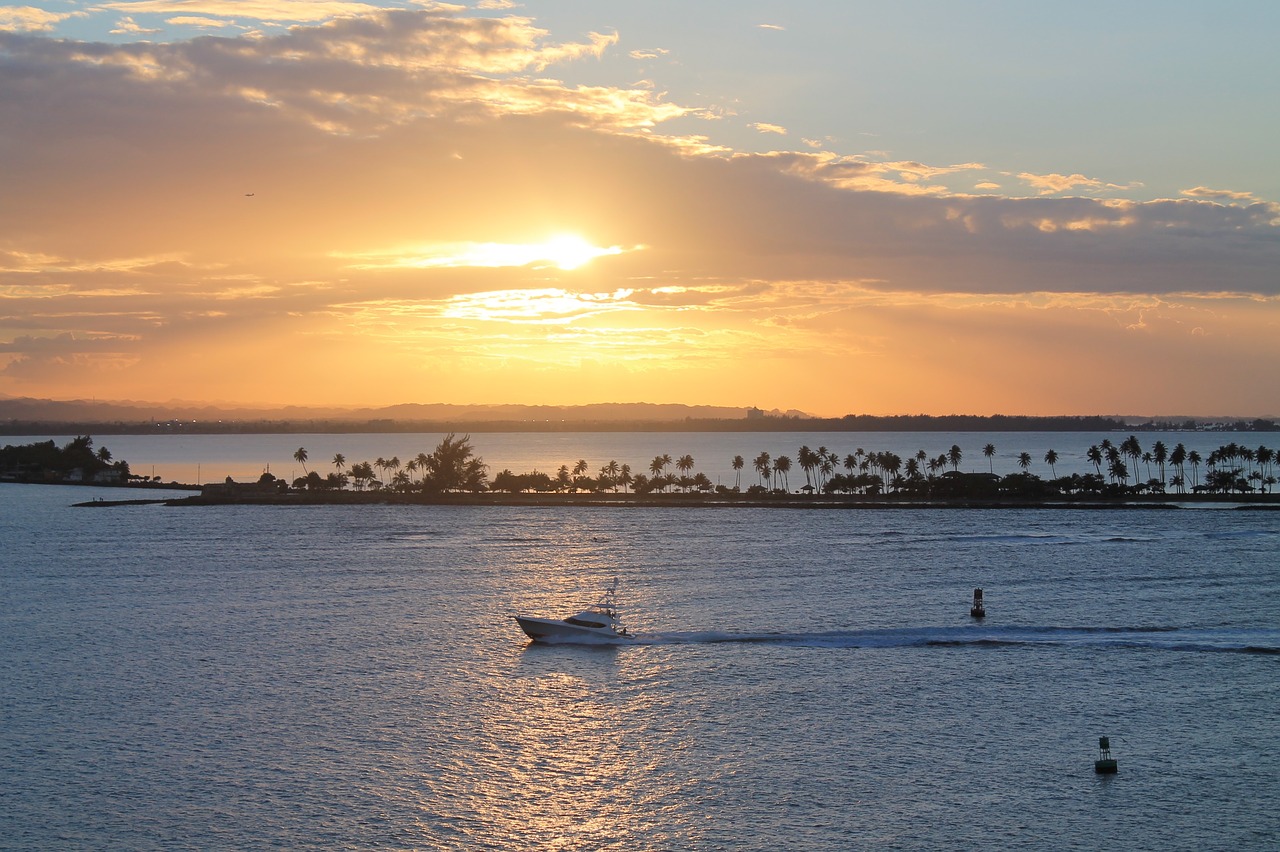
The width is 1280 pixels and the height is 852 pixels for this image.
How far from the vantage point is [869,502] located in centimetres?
16988

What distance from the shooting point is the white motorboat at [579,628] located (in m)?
58.1

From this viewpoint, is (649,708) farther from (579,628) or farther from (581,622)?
(581,622)

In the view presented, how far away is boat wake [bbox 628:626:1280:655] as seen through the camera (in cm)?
5628

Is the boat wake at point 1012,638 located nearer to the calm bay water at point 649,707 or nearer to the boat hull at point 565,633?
the calm bay water at point 649,707

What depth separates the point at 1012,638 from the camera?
5894 cm

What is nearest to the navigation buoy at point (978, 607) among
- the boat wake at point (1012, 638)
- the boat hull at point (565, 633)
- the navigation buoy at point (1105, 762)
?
the boat wake at point (1012, 638)

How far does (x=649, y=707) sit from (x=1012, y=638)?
2421 cm

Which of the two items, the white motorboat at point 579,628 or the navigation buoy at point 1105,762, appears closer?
the navigation buoy at point 1105,762

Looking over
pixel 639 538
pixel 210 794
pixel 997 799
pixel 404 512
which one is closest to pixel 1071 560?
pixel 639 538

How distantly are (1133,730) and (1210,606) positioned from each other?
104ft

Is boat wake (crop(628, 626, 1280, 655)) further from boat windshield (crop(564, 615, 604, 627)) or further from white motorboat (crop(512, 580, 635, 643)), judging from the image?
boat windshield (crop(564, 615, 604, 627))

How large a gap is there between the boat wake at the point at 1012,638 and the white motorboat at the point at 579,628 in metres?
1.27

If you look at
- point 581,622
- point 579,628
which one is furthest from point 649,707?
point 581,622

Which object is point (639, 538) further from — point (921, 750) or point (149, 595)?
point (921, 750)
